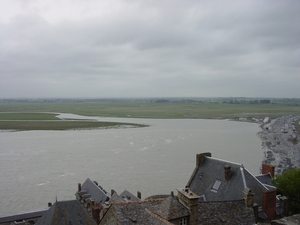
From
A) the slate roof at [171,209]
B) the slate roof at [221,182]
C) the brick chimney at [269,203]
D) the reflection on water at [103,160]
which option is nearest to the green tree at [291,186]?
the brick chimney at [269,203]

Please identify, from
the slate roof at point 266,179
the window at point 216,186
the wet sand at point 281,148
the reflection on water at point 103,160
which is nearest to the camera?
the window at point 216,186

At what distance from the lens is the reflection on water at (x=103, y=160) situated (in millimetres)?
34500

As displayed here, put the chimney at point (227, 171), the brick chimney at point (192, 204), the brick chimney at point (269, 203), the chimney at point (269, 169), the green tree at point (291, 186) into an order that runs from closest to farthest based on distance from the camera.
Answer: the brick chimney at point (192, 204) → the brick chimney at point (269, 203) → the chimney at point (227, 171) → the green tree at point (291, 186) → the chimney at point (269, 169)

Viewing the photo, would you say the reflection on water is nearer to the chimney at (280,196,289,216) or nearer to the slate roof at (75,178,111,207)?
the slate roof at (75,178,111,207)

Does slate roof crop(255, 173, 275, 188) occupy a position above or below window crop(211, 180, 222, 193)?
below

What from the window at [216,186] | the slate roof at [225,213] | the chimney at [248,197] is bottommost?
the window at [216,186]

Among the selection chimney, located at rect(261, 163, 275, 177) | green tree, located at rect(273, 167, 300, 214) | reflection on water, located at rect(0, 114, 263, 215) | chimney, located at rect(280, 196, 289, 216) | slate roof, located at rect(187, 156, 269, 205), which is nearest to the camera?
slate roof, located at rect(187, 156, 269, 205)

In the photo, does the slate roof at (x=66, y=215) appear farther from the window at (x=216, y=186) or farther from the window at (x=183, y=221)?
the window at (x=183, y=221)

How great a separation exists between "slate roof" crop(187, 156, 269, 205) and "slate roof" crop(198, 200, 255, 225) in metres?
3.71

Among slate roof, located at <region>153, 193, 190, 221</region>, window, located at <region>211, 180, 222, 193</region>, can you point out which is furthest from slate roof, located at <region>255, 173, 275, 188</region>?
slate roof, located at <region>153, 193, 190, 221</region>

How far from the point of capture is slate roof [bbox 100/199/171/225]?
12194 mm

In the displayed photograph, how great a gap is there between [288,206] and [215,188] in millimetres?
6316

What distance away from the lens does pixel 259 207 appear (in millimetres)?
19953

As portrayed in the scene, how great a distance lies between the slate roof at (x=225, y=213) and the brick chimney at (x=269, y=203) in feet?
16.5
